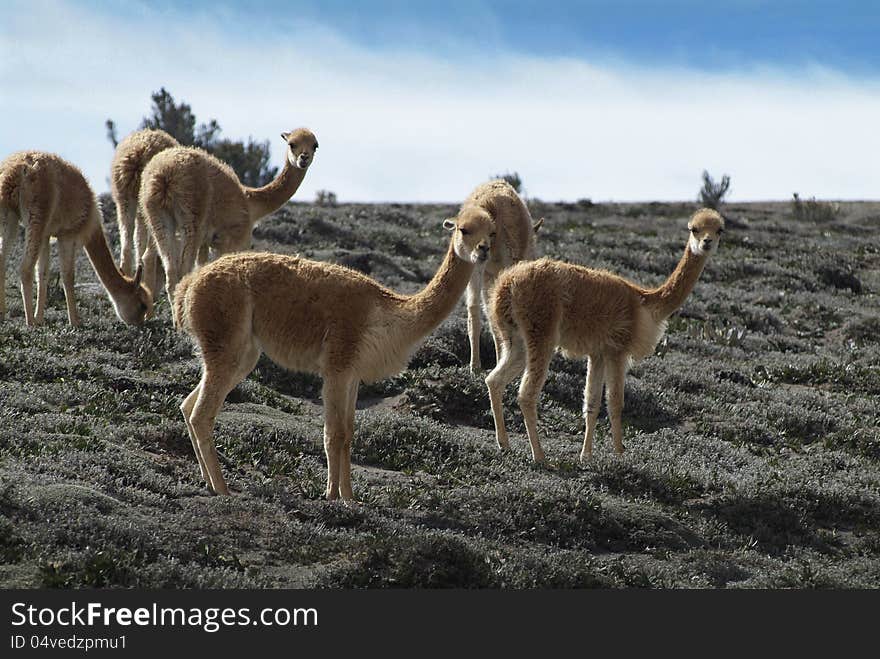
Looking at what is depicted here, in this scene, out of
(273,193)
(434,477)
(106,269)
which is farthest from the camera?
(273,193)

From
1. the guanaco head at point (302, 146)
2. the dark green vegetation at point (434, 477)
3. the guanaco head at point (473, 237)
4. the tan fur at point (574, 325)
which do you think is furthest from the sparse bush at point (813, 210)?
the guanaco head at point (473, 237)

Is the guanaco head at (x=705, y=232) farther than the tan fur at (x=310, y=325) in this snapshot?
Yes

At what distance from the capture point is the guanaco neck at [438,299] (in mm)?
8578

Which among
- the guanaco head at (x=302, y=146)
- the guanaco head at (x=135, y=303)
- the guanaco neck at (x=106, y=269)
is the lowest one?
the guanaco head at (x=135, y=303)

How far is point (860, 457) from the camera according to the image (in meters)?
11.8

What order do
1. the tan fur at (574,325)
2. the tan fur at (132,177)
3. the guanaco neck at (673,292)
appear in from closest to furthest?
the tan fur at (574,325)
the guanaco neck at (673,292)
the tan fur at (132,177)

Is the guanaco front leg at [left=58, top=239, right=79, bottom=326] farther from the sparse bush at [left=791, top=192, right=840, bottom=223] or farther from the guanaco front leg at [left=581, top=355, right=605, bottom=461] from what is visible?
the sparse bush at [left=791, top=192, right=840, bottom=223]

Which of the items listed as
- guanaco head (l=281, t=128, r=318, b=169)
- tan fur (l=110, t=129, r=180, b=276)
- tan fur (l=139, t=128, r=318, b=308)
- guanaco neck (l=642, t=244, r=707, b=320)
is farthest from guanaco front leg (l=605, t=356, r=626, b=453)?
tan fur (l=110, t=129, r=180, b=276)

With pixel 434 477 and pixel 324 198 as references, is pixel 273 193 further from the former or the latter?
pixel 324 198

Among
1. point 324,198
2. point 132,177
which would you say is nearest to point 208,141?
point 324,198

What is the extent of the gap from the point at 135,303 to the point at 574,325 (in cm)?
536

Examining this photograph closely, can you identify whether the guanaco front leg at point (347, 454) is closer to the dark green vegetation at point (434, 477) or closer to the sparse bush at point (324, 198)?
the dark green vegetation at point (434, 477)

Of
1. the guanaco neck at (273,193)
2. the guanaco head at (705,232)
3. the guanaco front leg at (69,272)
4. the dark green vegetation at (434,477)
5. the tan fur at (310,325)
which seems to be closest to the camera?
the dark green vegetation at (434,477)

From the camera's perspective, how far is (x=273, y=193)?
44.8ft
